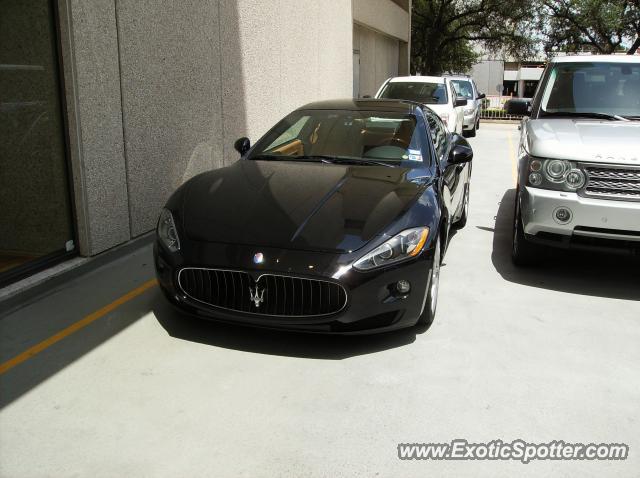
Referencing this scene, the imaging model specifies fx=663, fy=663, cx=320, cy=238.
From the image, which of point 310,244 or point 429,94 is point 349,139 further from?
point 429,94

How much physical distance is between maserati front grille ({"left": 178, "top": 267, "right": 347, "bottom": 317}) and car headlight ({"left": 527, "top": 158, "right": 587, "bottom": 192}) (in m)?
2.51

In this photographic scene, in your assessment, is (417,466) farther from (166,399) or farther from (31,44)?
(31,44)

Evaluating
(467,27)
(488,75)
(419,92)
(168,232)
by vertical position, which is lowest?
(168,232)

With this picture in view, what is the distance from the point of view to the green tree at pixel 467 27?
106ft

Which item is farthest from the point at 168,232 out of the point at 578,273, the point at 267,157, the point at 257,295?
the point at 578,273

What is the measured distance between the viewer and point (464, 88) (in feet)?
69.2

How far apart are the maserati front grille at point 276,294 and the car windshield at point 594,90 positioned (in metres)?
3.87

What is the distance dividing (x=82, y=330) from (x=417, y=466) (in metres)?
2.61

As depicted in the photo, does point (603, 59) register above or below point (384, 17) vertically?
below

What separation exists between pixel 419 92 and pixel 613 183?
9851 mm

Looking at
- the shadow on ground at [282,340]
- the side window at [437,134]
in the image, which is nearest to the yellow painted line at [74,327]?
the shadow on ground at [282,340]

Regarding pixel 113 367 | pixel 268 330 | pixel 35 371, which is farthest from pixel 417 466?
pixel 35 371

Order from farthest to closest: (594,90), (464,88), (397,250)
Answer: (464,88) → (594,90) → (397,250)

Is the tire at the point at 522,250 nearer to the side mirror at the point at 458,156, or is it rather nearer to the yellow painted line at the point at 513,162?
the side mirror at the point at 458,156
